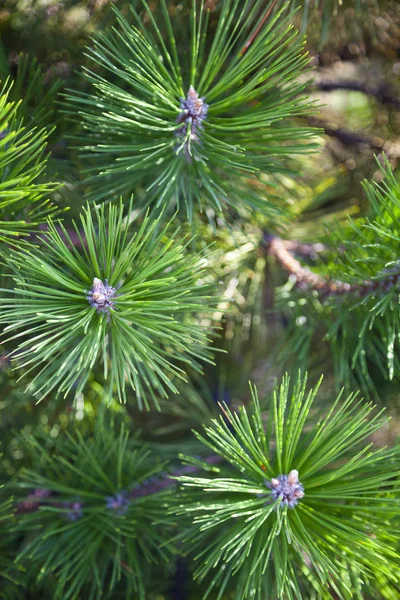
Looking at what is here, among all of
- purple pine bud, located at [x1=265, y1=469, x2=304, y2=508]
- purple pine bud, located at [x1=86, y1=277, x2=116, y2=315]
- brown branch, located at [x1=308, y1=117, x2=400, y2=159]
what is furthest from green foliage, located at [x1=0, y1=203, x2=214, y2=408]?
brown branch, located at [x1=308, y1=117, x2=400, y2=159]

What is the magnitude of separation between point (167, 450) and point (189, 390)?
74 mm

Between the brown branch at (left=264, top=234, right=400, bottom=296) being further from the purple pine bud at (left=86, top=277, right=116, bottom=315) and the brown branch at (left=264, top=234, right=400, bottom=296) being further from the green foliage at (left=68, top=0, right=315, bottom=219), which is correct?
the purple pine bud at (left=86, top=277, right=116, bottom=315)

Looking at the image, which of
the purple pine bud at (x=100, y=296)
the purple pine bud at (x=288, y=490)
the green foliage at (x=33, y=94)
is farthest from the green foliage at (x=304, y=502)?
the green foliage at (x=33, y=94)

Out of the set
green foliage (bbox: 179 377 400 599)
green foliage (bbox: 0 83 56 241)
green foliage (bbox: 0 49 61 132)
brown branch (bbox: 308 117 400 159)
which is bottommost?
green foliage (bbox: 179 377 400 599)

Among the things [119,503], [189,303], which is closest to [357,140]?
[189,303]

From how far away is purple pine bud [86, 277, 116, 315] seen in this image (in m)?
0.38

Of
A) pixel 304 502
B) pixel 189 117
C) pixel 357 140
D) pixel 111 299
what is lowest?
pixel 304 502

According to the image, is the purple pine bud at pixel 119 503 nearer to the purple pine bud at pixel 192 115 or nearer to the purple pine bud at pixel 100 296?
the purple pine bud at pixel 100 296

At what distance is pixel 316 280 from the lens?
0.56 m

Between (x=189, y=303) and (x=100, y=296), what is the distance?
79 millimetres

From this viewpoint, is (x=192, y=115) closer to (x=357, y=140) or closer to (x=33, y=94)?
(x=33, y=94)

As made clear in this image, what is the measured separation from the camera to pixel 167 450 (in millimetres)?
615

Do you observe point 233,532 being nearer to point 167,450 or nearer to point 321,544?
point 321,544

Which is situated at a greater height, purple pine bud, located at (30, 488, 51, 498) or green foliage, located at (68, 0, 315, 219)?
green foliage, located at (68, 0, 315, 219)
